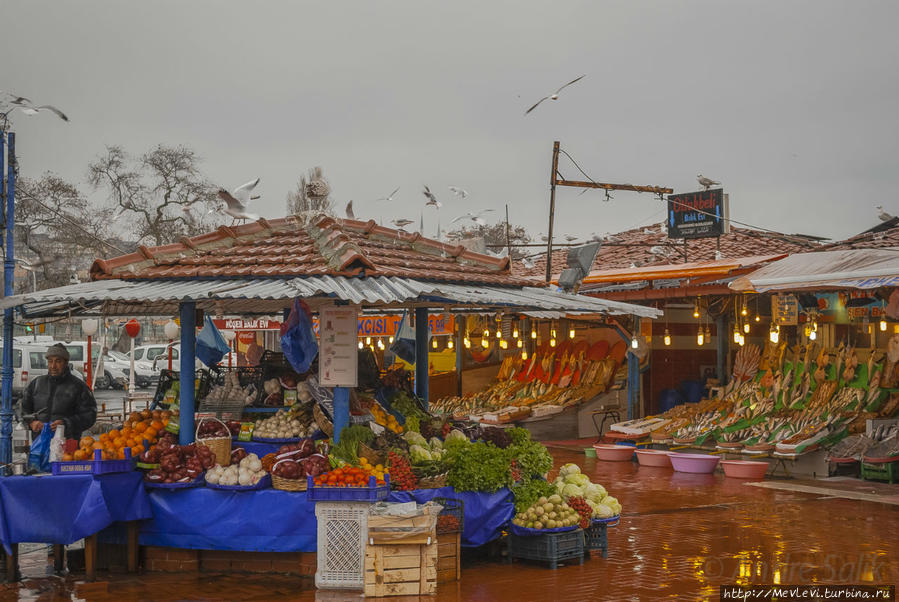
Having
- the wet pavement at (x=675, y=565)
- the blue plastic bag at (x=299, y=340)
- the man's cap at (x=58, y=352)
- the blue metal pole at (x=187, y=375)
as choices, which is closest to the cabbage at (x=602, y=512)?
the wet pavement at (x=675, y=565)

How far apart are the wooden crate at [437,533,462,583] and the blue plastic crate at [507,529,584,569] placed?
0.91m

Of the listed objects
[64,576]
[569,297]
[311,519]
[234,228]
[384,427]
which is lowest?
[64,576]

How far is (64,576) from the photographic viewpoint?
9.09 m

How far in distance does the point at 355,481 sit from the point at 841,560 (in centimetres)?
482

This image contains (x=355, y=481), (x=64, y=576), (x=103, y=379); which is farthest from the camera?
(x=103, y=379)

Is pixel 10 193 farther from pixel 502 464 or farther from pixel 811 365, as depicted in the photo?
pixel 811 365

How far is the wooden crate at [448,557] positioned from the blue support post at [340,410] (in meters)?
1.60

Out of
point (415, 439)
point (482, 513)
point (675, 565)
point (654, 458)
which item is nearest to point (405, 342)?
point (415, 439)

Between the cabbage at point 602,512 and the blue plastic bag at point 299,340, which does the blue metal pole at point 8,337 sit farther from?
the cabbage at point 602,512

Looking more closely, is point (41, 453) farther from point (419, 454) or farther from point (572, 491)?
point (572, 491)

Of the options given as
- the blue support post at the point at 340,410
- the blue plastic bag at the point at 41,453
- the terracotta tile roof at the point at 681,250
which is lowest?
the blue plastic bag at the point at 41,453

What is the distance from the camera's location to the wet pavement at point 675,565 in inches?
327

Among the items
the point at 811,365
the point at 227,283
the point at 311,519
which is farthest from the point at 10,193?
the point at 811,365

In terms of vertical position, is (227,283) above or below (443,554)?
above
